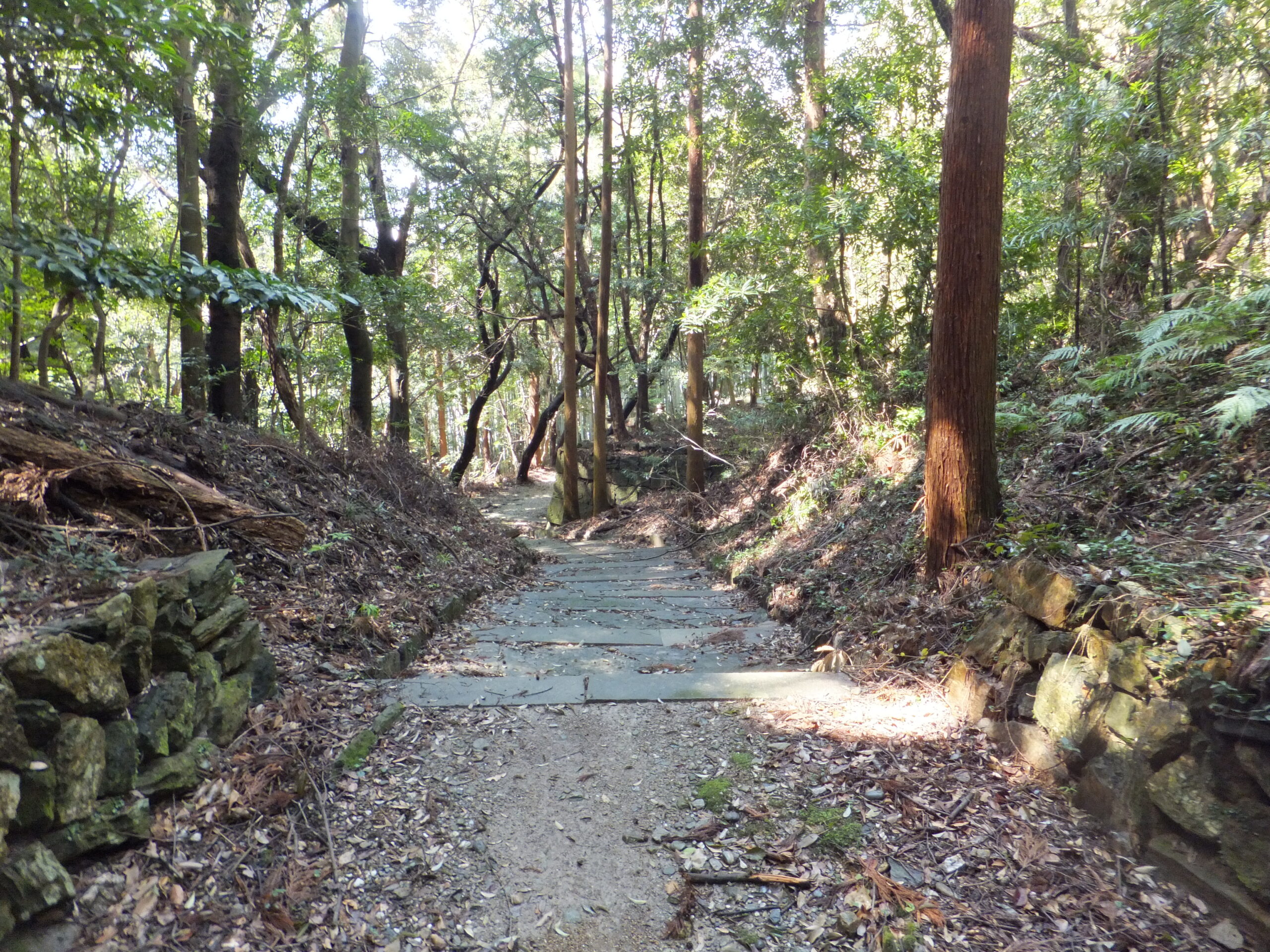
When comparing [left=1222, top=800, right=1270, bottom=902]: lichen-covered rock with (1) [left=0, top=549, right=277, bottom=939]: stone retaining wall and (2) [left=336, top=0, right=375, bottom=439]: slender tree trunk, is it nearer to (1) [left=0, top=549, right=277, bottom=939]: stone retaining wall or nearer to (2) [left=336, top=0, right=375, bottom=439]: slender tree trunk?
(1) [left=0, top=549, right=277, bottom=939]: stone retaining wall

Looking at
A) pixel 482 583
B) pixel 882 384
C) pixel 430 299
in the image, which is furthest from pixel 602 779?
pixel 430 299

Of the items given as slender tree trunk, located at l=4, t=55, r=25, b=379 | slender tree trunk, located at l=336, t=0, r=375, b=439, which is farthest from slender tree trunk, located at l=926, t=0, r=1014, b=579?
slender tree trunk, located at l=336, t=0, r=375, b=439

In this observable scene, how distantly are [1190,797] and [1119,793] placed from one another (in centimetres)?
33

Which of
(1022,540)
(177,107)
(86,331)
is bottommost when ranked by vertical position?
(1022,540)

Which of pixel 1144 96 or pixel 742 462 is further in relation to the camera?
pixel 742 462

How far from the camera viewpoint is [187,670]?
296cm

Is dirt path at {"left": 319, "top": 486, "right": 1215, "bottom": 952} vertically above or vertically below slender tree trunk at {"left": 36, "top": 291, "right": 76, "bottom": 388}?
below

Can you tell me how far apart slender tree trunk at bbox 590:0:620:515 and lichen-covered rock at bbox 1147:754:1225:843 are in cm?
1295

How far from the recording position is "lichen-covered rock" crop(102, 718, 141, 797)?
2400 millimetres

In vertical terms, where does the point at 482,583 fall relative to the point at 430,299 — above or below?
below

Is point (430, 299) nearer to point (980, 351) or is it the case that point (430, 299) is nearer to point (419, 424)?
point (980, 351)

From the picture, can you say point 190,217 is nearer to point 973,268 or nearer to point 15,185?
point 15,185

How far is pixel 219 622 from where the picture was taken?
10.7 feet

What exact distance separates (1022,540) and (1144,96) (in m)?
5.55
